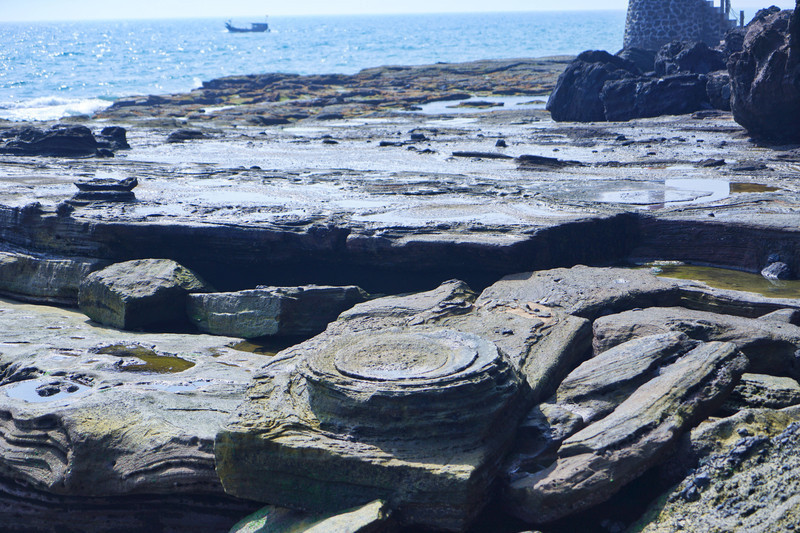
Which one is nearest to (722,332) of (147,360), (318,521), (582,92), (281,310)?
(318,521)

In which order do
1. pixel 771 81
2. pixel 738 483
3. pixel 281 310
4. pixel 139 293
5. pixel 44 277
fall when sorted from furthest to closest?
pixel 771 81, pixel 44 277, pixel 139 293, pixel 281 310, pixel 738 483

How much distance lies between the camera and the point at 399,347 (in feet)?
11.5

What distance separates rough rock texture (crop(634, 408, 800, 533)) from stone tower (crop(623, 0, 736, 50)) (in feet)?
82.5

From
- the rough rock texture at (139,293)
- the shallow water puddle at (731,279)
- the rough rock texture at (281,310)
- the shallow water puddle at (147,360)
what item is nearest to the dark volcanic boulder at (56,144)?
the rough rock texture at (139,293)

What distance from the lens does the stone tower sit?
26.0m

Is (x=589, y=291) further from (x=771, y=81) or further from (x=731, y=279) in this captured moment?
(x=771, y=81)

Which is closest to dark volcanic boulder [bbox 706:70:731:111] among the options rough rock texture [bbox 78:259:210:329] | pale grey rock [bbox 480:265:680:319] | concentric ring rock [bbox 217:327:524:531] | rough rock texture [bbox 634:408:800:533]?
pale grey rock [bbox 480:265:680:319]

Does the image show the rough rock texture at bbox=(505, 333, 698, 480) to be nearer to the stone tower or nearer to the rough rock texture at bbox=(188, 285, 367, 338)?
the rough rock texture at bbox=(188, 285, 367, 338)

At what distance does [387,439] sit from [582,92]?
1303 cm

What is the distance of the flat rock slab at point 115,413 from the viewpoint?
11.5ft

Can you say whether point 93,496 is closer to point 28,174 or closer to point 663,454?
point 663,454

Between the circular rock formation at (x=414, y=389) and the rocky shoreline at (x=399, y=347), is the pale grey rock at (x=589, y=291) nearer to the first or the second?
the rocky shoreline at (x=399, y=347)

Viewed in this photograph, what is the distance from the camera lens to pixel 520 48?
79562 millimetres

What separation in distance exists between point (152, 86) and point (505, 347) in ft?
151
